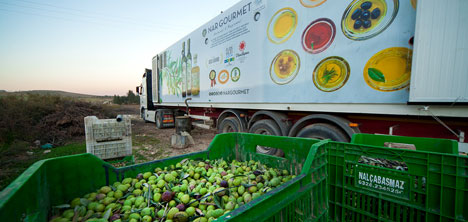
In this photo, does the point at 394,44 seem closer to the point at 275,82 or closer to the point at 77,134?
the point at 275,82

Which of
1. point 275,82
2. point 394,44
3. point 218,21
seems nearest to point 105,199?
point 275,82

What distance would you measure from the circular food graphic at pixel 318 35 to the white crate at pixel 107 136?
3900 mm

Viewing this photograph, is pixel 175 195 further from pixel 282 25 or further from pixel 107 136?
pixel 282 25

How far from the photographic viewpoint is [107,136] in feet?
12.0

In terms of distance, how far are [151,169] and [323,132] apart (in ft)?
9.29

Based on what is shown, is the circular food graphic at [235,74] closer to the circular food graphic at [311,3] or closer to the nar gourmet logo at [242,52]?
the nar gourmet logo at [242,52]

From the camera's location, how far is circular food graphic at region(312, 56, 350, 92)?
2.93 meters

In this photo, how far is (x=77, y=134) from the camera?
342 inches

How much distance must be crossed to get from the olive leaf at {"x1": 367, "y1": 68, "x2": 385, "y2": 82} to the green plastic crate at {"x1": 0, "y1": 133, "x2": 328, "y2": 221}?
1.52 metres

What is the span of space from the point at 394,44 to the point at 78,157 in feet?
12.7

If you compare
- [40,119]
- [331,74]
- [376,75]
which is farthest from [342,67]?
[40,119]

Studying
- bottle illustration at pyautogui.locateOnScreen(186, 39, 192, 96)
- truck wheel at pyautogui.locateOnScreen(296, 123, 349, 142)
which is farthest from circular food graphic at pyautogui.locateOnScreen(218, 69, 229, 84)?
truck wheel at pyautogui.locateOnScreen(296, 123, 349, 142)

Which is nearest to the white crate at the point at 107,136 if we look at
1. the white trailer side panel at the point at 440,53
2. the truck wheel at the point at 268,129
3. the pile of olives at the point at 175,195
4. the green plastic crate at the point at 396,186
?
the pile of olives at the point at 175,195

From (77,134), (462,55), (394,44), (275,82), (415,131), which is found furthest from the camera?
(77,134)
